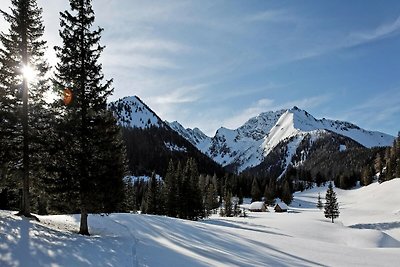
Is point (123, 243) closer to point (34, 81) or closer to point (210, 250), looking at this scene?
point (210, 250)

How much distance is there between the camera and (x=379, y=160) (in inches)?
6344

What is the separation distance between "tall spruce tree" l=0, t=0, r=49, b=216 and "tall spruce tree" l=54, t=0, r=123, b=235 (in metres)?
3.63

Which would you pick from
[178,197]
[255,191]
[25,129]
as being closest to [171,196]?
[178,197]

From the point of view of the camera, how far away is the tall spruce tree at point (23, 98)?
2506cm

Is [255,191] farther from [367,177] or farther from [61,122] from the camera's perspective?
[61,122]

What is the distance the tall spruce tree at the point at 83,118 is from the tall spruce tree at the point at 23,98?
11.9 ft

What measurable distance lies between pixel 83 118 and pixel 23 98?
Answer: 18.0 feet

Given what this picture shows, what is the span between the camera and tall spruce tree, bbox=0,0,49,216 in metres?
25.1

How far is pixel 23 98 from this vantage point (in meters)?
25.5

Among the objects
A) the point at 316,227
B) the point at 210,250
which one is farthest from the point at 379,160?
the point at 210,250

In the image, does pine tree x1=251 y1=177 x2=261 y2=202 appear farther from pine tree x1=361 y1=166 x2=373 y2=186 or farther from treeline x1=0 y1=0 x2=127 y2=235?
treeline x1=0 y1=0 x2=127 y2=235

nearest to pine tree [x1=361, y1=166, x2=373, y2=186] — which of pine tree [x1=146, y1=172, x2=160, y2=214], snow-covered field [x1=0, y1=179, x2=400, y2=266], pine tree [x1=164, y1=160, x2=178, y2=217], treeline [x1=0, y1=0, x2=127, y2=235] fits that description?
pine tree [x1=146, y1=172, x2=160, y2=214]

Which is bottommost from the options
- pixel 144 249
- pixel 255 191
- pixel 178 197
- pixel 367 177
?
pixel 255 191

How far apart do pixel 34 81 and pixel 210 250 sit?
665 inches
